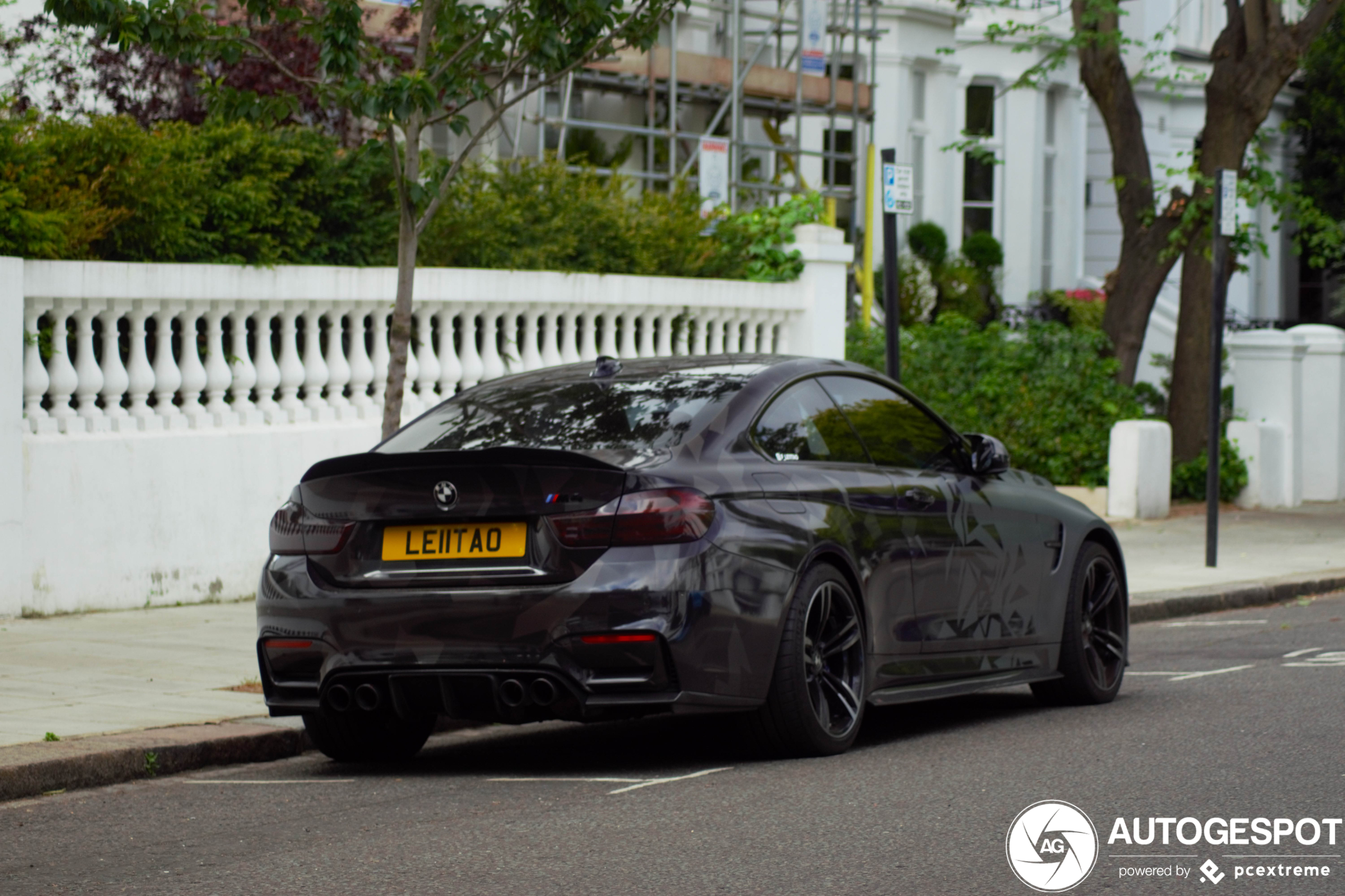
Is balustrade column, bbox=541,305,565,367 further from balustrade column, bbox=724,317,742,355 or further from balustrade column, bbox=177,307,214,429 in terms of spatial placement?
balustrade column, bbox=177,307,214,429

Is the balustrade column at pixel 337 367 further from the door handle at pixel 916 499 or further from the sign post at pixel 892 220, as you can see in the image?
the door handle at pixel 916 499

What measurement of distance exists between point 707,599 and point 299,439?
5.97 m

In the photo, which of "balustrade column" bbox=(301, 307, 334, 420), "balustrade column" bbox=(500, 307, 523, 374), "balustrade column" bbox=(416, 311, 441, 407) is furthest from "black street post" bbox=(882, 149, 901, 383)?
"balustrade column" bbox=(301, 307, 334, 420)

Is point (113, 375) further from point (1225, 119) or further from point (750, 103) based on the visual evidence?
point (750, 103)

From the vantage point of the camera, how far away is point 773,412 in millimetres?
7191

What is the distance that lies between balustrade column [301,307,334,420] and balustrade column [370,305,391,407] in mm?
429

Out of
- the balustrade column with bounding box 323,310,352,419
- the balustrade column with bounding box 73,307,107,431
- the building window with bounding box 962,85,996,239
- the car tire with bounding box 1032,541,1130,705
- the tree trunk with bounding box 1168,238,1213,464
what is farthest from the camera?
the building window with bounding box 962,85,996,239

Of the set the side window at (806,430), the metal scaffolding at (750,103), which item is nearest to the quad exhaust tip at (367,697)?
the side window at (806,430)

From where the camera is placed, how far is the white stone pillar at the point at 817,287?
50.3ft

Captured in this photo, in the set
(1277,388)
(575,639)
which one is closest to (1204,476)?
(1277,388)

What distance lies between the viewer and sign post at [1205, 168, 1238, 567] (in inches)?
564

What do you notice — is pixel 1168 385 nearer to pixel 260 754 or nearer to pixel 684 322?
pixel 684 322

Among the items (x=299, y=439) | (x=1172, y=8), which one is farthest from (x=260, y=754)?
(x=1172, y=8)

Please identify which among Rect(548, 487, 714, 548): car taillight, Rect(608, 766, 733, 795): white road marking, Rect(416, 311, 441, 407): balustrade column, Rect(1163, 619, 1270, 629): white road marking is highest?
Rect(416, 311, 441, 407): balustrade column
